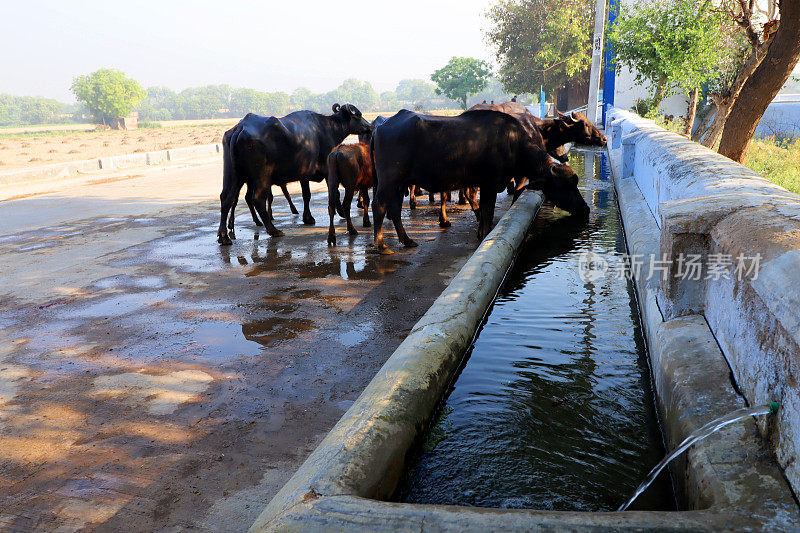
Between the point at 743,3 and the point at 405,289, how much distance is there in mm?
9429

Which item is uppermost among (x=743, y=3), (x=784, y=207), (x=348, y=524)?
(x=743, y=3)

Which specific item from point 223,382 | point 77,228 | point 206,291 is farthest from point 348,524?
point 77,228

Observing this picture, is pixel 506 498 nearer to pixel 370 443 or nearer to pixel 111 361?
pixel 370 443

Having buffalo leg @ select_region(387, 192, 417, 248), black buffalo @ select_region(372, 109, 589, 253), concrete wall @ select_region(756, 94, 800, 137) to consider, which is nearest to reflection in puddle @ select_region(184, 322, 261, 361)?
black buffalo @ select_region(372, 109, 589, 253)

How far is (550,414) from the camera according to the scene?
331cm

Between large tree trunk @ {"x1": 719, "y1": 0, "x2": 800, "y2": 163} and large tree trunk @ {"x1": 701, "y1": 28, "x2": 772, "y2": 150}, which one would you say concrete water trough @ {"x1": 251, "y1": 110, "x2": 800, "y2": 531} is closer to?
large tree trunk @ {"x1": 719, "y1": 0, "x2": 800, "y2": 163}

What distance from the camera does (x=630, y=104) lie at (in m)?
30.3

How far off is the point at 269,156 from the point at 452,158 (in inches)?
115

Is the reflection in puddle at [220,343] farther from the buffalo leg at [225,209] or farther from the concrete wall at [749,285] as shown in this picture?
the buffalo leg at [225,209]

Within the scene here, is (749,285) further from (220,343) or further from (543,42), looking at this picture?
(543,42)

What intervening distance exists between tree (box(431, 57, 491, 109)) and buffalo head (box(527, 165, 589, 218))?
7313 cm

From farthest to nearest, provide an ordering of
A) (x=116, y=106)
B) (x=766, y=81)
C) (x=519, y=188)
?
(x=116, y=106) < (x=519, y=188) < (x=766, y=81)

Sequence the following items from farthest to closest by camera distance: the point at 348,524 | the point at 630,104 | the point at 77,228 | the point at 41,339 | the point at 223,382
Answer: the point at 630,104, the point at 77,228, the point at 41,339, the point at 223,382, the point at 348,524

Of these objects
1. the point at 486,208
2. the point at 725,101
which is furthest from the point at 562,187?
the point at 725,101
